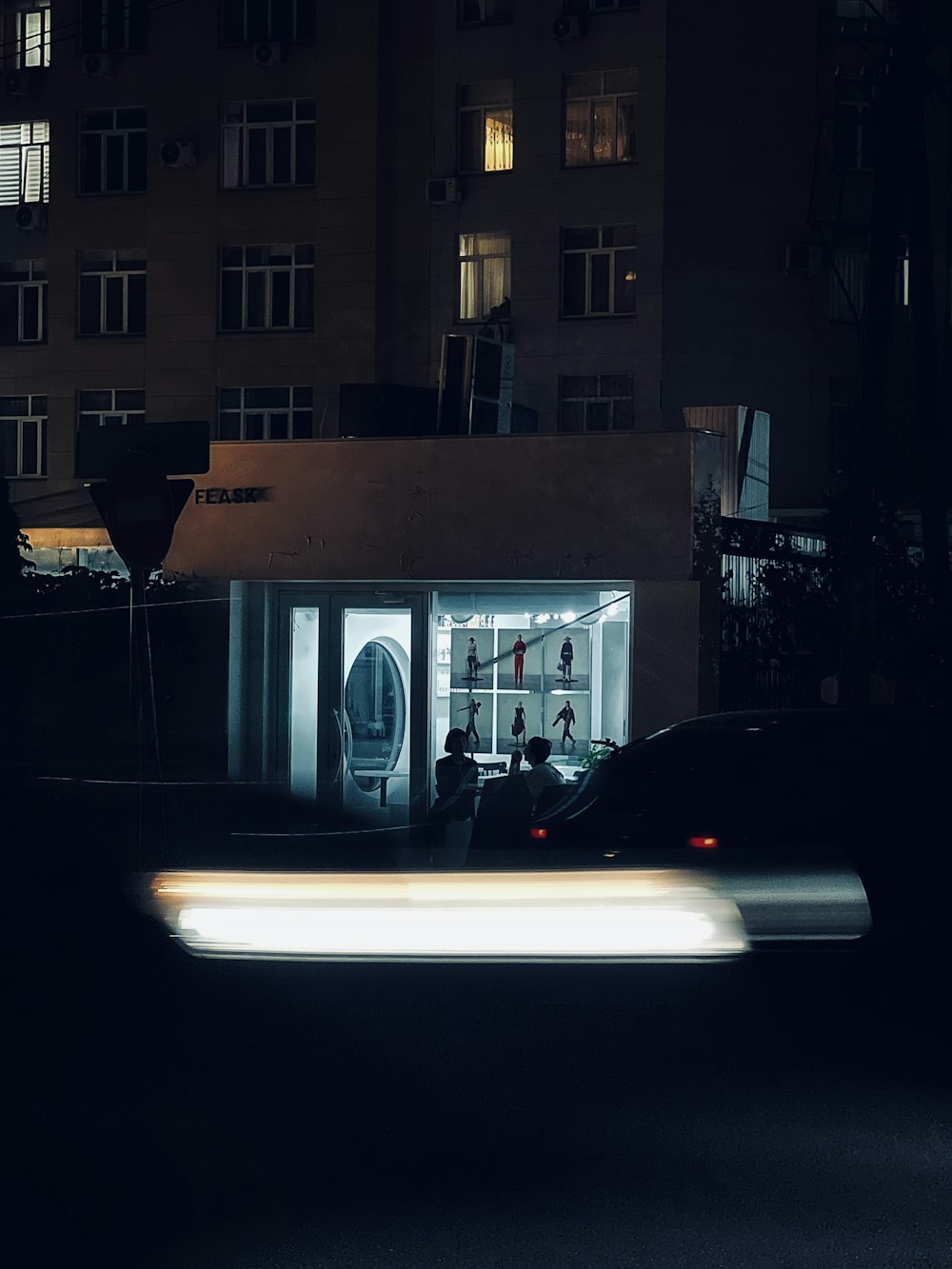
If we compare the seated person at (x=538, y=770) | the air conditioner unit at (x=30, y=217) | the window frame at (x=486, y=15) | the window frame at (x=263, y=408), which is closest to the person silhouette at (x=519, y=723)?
the seated person at (x=538, y=770)

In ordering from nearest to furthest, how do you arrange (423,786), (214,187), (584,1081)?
(584,1081) < (423,786) < (214,187)

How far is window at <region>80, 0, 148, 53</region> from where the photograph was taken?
32844mm

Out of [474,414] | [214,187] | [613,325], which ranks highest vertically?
[214,187]

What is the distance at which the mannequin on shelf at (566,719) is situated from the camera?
55.2 feet

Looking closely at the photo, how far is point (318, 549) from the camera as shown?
17.7 metres

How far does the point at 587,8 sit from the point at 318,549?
1641cm

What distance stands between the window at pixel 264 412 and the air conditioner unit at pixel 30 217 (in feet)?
15.2

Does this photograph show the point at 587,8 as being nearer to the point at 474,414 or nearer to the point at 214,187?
the point at 214,187

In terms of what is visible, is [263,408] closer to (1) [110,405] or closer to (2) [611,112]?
(1) [110,405]

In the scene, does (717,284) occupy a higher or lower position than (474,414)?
higher

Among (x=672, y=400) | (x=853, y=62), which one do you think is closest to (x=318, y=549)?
(x=672, y=400)

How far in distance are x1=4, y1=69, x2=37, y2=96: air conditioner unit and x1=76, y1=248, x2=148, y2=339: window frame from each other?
3.27 m

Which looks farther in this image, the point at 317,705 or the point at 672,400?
the point at 672,400

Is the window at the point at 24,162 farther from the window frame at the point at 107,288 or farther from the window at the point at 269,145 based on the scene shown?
the window at the point at 269,145
